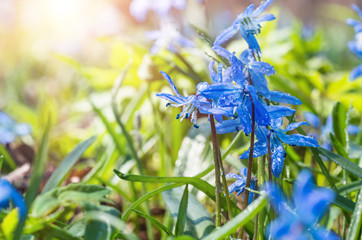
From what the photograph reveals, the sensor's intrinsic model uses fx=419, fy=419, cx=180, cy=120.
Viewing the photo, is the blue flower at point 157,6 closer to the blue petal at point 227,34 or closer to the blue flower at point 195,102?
the blue petal at point 227,34

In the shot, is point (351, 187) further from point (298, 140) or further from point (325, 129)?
point (325, 129)

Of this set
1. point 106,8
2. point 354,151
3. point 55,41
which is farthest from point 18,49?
point 354,151

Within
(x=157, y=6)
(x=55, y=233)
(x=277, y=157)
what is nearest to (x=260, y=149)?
(x=277, y=157)

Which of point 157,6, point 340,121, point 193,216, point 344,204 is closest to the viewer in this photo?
point 344,204

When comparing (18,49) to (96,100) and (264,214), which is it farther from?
(264,214)

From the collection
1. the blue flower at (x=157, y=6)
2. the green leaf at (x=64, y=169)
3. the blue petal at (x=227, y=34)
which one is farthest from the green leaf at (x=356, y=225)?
→ the blue flower at (x=157, y=6)

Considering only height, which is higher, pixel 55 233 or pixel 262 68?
pixel 262 68

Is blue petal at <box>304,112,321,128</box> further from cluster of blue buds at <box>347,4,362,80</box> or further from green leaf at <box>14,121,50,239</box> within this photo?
green leaf at <box>14,121,50,239</box>
